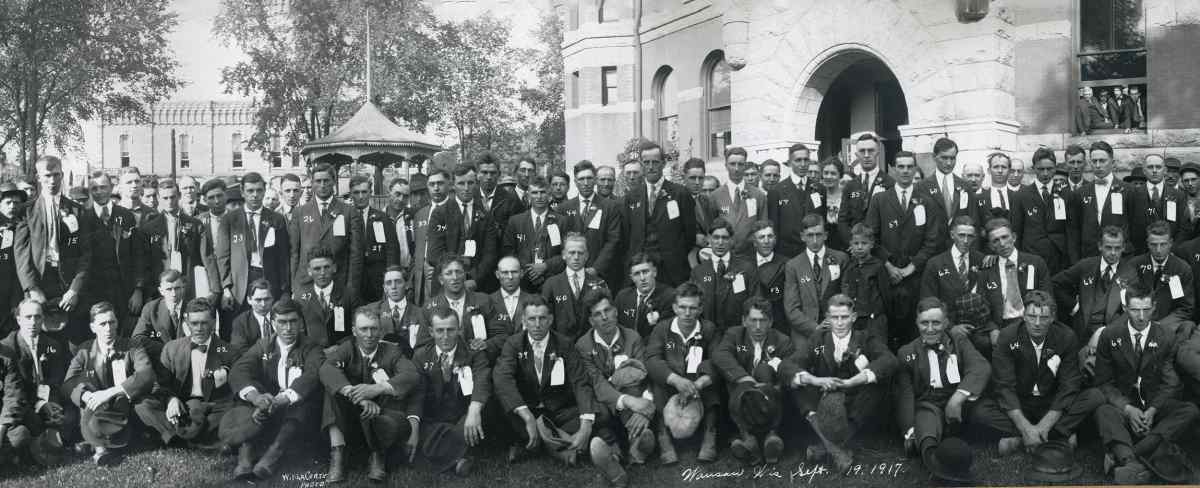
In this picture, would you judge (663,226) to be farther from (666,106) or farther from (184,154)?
(666,106)

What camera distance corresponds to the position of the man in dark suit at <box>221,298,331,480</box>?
559cm

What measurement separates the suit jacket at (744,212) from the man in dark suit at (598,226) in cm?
101

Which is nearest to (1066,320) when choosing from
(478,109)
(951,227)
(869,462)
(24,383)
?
(951,227)

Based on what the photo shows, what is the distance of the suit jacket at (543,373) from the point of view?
600 centimetres

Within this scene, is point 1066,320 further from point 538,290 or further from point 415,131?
point 415,131

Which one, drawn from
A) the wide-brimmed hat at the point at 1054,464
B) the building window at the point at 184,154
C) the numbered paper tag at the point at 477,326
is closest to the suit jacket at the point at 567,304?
the numbered paper tag at the point at 477,326

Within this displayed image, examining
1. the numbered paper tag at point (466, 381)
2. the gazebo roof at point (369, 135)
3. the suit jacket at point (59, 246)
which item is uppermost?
the gazebo roof at point (369, 135)

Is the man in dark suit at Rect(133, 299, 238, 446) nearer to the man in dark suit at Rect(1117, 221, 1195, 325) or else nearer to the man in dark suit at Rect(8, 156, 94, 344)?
the man in dark suit at Rect(8, 156, 94, 344)

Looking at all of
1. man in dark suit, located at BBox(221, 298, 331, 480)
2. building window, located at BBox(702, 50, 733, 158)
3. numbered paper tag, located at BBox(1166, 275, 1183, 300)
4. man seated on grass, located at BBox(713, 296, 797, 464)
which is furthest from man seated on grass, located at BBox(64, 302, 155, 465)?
building window, located at BBox(702, 50, 733, 158)

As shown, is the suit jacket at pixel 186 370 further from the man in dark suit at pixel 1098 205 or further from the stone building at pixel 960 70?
the stone building at pixel 960 70

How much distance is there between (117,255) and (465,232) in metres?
2.91

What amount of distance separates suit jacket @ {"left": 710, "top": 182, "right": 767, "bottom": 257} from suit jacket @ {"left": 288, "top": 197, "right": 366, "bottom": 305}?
3.18 metres

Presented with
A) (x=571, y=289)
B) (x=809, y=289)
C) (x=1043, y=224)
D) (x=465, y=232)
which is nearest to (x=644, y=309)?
(x=571, y=289)

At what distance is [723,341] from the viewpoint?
6020 millimetres
